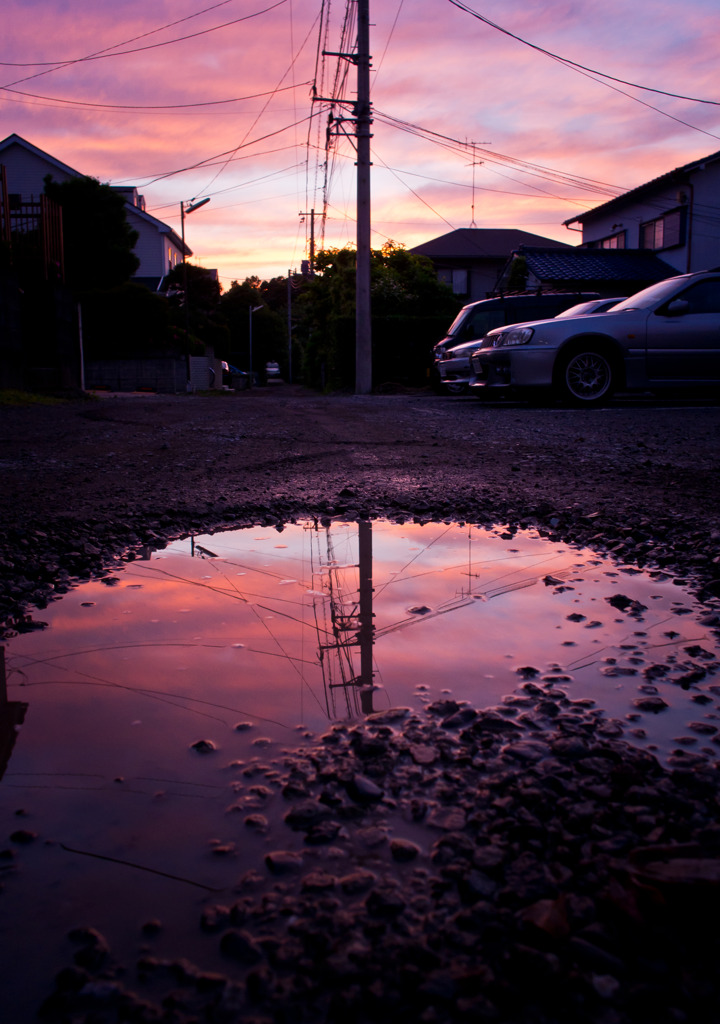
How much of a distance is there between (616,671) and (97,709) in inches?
48.1

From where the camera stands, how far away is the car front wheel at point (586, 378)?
10242 millimetres

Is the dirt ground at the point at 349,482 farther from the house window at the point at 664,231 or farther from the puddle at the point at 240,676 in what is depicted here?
the house window at the point at 664,231

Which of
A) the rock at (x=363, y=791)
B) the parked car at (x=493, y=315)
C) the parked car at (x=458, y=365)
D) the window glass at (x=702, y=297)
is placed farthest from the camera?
the parked car at (x=458, y=365)

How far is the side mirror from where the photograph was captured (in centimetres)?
984

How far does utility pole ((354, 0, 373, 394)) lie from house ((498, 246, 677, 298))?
822 centimetres

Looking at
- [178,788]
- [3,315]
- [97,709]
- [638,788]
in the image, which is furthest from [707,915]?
[3,315]

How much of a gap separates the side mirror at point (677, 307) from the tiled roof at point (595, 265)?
16.6 metres

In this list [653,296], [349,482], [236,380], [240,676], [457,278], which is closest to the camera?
[240,676]

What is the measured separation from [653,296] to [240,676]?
10.0m

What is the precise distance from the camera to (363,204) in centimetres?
1942

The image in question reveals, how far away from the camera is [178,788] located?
139 cm

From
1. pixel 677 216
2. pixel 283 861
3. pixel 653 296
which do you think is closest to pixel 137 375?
pixel 677 216

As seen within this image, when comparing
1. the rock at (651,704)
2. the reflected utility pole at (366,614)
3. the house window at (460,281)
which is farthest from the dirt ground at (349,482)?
the house window at (460,281)

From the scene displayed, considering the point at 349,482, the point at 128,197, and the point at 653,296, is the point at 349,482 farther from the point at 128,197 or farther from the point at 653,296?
the point at 128,197
